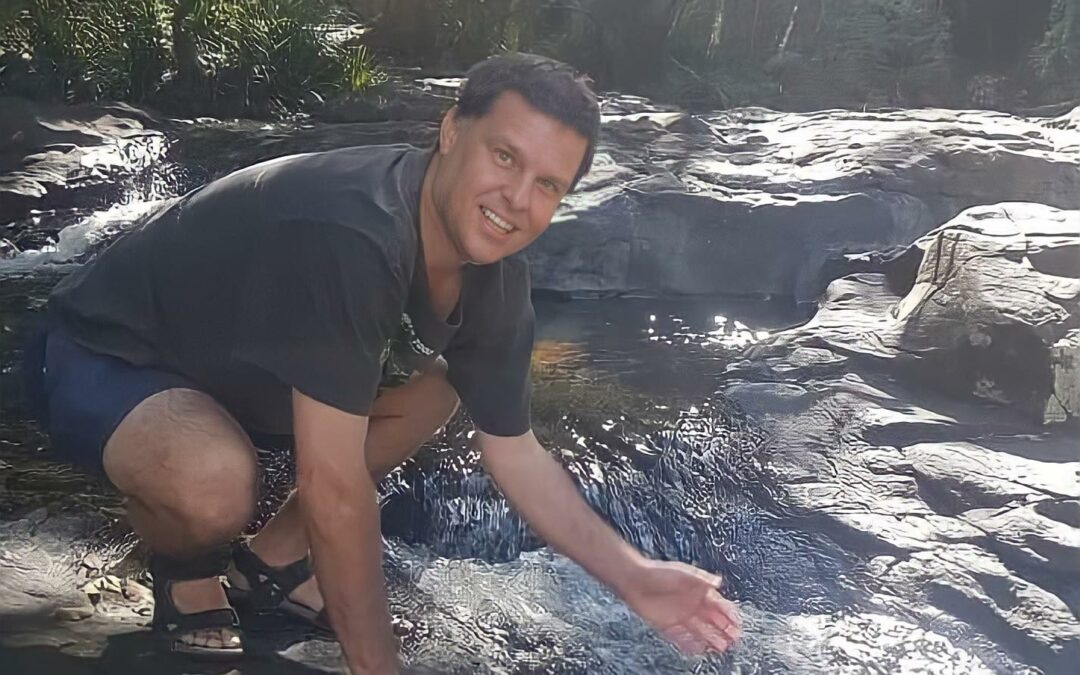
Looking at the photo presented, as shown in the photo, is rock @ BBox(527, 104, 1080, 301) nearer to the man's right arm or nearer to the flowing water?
the flowing water

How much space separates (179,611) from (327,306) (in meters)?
0.66

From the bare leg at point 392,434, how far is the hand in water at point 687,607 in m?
0.44

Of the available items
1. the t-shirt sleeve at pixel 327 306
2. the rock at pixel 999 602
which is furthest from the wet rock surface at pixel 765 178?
the rock at pixel 999 602

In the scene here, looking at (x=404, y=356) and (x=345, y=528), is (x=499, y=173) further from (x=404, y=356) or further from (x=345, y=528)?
(x=345, y=528)

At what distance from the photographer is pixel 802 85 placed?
6.17ft

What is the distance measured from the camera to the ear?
1731mm

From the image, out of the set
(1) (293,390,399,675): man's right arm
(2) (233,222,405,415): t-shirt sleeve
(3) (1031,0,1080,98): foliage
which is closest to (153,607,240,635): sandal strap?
(1) (293,390,399,675): man's right arm

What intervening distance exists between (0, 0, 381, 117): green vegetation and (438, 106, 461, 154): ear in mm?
191

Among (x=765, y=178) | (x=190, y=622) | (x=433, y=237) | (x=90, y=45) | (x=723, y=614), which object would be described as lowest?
(x=190, y=622)

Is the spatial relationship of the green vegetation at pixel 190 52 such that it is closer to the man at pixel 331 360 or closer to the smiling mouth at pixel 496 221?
the man at pixel 331 360

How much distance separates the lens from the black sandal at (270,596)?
6.16 feet

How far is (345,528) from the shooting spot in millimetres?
1738

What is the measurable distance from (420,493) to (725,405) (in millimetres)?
550

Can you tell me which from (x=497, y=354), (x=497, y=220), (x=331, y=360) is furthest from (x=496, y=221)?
(x=331, y=360)
